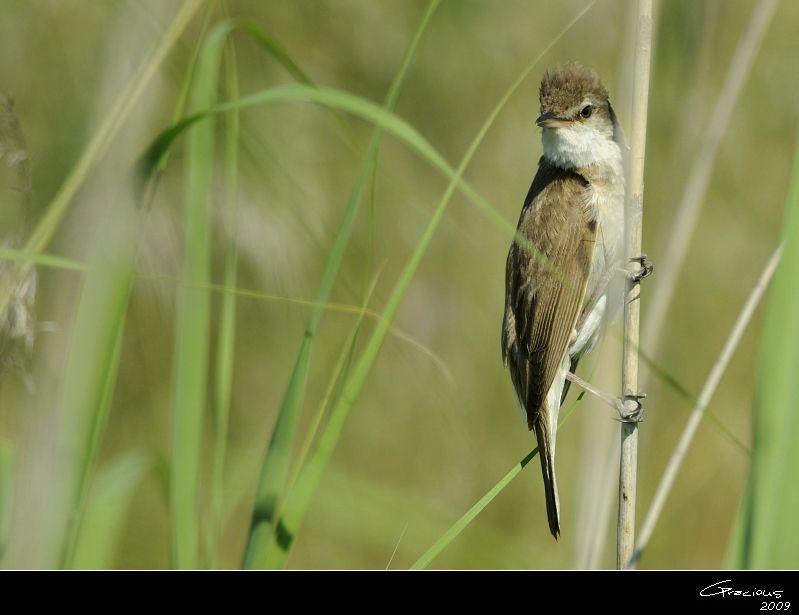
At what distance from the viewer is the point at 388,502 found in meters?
2.53

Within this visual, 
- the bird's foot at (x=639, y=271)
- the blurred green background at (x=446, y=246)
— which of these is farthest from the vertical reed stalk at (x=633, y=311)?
the blurred green background at (x=446, y=246)

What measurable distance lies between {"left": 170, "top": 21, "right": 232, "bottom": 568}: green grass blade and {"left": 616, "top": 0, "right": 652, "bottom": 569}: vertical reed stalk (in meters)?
1.02

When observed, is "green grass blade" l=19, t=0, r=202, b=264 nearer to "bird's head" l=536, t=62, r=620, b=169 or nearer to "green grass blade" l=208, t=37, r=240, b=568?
"green grass blade" l=208, t=37, r=240, b=568

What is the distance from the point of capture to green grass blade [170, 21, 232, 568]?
1.74 metres

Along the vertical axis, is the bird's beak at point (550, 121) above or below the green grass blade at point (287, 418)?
above

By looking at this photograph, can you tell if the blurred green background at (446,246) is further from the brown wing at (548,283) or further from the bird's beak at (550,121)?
the bird's beak at (550,121)

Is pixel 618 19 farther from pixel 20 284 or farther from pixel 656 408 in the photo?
pixel 20 284

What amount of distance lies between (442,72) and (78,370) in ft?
11.2

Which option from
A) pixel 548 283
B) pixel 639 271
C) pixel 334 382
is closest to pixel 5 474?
pixel 334 382

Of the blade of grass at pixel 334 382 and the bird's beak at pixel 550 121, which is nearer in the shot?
the blade of grass at pixel 334 382

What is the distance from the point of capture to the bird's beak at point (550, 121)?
303 cm

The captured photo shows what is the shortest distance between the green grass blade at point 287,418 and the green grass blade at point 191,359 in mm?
130

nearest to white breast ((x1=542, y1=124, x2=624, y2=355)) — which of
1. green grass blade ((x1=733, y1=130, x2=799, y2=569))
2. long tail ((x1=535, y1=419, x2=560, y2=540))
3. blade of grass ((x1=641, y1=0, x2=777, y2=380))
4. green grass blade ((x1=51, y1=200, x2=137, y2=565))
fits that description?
blade of grass ((x1=641, y1=0, x2=777, y2=380))

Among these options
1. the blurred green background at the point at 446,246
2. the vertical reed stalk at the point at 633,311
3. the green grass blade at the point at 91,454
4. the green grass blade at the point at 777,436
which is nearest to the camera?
the green grass blade at the point at 777,436
